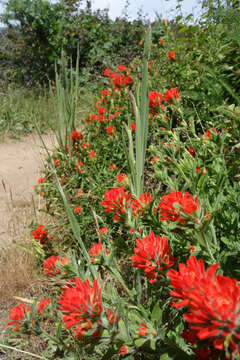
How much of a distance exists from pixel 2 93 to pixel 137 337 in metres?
6.95

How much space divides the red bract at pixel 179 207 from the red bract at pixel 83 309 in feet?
0.74

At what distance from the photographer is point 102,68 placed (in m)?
6.62

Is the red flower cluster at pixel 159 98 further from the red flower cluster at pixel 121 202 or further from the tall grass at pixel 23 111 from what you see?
the tall grass at pixel 23 111

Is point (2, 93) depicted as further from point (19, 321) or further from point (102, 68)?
point (19, 321)

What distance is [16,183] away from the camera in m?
3.47

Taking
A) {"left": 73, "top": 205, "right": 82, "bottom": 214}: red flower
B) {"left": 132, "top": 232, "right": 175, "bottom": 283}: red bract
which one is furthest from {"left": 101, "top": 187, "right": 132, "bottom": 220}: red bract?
{"left": 73, "top": 205, "right": 82, "bottom": 214}: red flower

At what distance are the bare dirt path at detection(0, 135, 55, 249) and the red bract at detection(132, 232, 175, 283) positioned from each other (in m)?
1.34

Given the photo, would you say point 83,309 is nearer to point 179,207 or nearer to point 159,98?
point 179,207

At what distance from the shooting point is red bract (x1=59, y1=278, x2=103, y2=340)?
1.95ft

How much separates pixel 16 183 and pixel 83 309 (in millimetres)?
3086

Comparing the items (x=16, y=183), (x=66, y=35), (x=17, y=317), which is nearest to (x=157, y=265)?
(x=17, y=317)

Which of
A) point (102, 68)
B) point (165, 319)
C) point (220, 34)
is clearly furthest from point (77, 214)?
point (102, 68)

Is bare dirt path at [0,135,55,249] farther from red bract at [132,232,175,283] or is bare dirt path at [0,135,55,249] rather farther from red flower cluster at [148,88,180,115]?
red bract at [132,232,175,283]

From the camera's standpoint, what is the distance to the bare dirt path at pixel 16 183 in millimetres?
2404
